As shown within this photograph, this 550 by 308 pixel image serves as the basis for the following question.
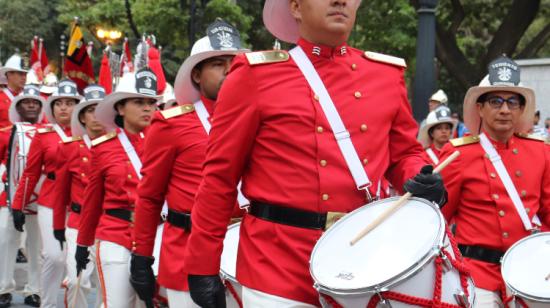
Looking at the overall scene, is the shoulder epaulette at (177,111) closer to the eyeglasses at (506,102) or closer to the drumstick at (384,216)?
the eyeglasses at (506,102)

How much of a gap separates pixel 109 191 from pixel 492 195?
3.00 meters

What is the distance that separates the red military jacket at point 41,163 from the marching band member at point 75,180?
1.82ft

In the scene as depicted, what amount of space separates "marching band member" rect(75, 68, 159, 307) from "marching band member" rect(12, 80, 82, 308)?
1.99 meters

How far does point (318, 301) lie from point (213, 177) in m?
0.68

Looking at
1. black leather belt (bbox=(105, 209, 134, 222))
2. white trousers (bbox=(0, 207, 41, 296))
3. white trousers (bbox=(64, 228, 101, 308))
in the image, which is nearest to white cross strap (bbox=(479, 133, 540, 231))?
black leather belt (bbox=(105, 209, 134, 222))

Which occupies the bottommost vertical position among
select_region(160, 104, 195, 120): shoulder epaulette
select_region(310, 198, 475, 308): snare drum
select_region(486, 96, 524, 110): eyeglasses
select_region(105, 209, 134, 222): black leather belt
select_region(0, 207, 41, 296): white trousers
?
select_region(0, 207, 41, 296): white trousers

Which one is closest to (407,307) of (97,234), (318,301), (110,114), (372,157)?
(318,301)

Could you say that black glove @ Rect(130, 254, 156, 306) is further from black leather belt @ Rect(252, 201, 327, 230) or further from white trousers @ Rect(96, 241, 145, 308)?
black leather belt @ Rect(252, 201, 327, 230)

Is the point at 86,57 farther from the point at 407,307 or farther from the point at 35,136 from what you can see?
the point at 407,307

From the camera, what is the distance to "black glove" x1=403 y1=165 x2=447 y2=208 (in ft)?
12.0

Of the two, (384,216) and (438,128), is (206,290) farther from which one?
(438,128)

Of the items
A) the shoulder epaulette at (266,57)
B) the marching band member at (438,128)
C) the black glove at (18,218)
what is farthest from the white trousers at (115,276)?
the marching band member at (438,128)

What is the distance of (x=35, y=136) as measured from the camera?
407 inches

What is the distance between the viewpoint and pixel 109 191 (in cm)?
736
